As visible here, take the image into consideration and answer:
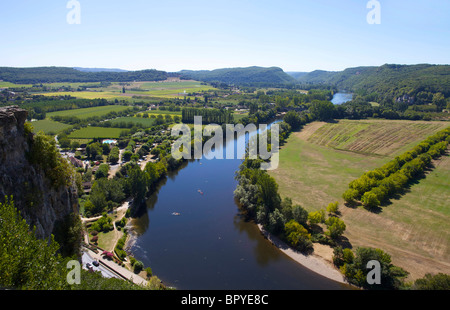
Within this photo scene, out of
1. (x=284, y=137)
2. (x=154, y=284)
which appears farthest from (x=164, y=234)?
(x=284, y=137)

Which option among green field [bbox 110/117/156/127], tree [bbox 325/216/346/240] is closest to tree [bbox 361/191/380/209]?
tree [bbox 325/216/346/240]

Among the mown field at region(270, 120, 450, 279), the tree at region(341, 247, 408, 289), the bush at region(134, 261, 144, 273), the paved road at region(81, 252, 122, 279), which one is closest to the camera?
the tree at region(341, 247, 408, 289)

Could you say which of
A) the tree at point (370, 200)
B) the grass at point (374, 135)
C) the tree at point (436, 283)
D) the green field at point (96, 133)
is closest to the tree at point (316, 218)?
the tree at point (370, 200)

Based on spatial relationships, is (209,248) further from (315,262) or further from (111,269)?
(315,262)

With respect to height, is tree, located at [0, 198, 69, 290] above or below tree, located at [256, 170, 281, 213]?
above

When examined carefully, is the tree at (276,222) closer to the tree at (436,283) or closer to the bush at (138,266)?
the tree at (436,283)

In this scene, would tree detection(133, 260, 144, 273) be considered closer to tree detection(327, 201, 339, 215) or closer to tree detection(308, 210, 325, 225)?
tree detection(308, 210, 325, 225)

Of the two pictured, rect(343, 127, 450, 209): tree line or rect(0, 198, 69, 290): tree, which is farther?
rect(343, 127, 450, 209): tree line

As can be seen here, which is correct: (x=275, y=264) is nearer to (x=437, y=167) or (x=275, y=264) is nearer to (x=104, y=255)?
(x=104, y=255)
